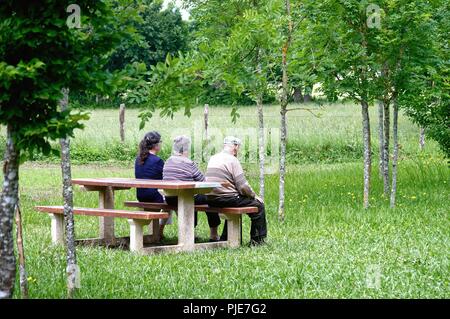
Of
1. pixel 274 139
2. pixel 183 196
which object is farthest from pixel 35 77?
pixel 274 139

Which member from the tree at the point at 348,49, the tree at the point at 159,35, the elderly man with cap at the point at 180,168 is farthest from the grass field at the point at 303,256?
the tree at the point at 159,35

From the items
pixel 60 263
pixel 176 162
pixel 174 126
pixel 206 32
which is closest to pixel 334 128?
pixel 174 126

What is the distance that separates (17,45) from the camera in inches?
245

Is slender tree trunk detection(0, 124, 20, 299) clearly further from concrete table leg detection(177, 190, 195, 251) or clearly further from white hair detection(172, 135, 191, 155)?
white hair detection(172, 135, 191, 155)

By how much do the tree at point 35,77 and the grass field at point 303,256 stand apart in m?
1.33

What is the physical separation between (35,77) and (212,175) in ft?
16.9

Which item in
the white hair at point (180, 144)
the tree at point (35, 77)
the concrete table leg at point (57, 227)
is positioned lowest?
the concrete table leg at point (57, 227)

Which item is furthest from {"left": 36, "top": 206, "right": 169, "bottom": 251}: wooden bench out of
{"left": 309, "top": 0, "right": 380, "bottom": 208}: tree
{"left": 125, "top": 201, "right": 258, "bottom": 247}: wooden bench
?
{"left": 309, "top": 0, "right": 380, "bottom": 208}: tree

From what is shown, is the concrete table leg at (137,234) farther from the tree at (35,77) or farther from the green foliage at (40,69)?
the green foliage at (40,69)

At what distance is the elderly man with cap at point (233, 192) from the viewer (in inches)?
430

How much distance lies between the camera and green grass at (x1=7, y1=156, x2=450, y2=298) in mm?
7797

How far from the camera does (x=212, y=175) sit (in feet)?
36.3

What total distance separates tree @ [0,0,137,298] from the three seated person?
14.7 feet

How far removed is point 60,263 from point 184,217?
1960 mm
